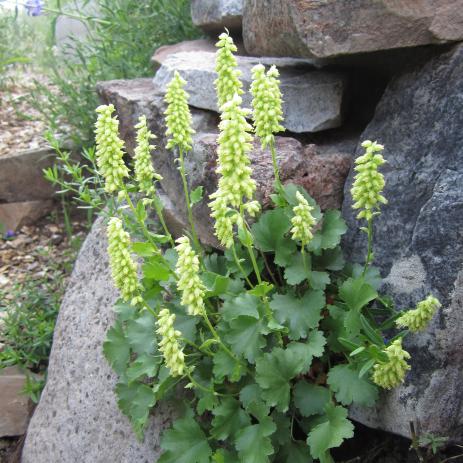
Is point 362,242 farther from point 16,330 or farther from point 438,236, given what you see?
point 16,330

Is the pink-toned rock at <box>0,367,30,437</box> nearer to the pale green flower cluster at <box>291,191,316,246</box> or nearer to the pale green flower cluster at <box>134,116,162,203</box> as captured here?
the pale green flower cluster at <box>134,116,162,203</box>

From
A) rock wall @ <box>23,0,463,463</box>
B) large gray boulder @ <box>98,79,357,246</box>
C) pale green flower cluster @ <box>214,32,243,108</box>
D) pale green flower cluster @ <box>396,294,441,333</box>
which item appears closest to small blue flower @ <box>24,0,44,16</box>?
rock wall @ <box>23,0,463,463</box>

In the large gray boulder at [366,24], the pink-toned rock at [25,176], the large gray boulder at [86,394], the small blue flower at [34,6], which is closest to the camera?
the large gray boulder at [366,24]

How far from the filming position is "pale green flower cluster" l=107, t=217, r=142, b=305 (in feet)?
8.08

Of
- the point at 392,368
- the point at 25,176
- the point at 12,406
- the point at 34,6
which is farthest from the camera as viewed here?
the point at 25,176

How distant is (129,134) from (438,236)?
2.24 m

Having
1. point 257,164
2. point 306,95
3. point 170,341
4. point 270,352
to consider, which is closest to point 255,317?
point 270,352

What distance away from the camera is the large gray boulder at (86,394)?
3.23 meters

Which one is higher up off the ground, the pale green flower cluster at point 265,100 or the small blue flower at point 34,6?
the small blue flower at point 34,6

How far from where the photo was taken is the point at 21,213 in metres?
5.28

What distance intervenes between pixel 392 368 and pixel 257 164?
1204 mm

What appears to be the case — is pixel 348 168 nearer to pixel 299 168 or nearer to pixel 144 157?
pixel 299 168

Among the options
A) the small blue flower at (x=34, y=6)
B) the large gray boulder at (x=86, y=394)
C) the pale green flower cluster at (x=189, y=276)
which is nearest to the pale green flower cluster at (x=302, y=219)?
the pale green flower cluster at (x=189, y=276)

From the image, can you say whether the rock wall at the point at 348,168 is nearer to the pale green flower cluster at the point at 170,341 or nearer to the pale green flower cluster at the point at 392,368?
the pale green flower cluster at the point at 392,368
